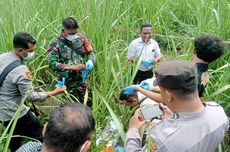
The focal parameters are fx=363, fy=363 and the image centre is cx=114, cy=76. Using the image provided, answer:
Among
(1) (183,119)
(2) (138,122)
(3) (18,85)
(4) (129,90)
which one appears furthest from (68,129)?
(3) (18,85)

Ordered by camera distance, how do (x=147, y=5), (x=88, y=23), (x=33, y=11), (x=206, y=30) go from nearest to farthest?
(x=206, y=30), (x=88, y=23), (x=33, y=11), (x=147, y=5)

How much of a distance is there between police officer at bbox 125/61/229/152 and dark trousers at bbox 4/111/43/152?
148cm

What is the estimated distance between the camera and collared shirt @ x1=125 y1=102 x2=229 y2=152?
1635 millimetres

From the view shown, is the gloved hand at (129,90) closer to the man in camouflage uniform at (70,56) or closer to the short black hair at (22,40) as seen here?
the short black hair at (22,40)

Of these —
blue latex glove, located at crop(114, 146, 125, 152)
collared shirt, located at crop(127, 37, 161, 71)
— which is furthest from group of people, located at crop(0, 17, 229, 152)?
blue latex glove, located at crop(114, 146, 125, 152)

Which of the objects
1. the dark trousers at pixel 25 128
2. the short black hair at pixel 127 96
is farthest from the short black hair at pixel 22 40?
the short black hair at pixel 127 96

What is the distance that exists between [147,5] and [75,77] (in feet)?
7.97

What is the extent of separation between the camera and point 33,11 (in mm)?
4672

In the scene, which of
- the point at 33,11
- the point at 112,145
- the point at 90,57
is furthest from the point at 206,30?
the point at 33,11

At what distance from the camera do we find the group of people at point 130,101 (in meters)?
1.48

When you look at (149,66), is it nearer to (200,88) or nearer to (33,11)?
(200,88)

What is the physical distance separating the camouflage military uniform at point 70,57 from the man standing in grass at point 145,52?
0.50 meters

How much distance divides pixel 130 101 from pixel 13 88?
0.90 m

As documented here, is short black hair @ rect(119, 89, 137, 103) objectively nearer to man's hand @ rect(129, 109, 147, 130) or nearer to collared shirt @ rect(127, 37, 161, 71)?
man's hand @ rect(129, 109, 147, 130)
